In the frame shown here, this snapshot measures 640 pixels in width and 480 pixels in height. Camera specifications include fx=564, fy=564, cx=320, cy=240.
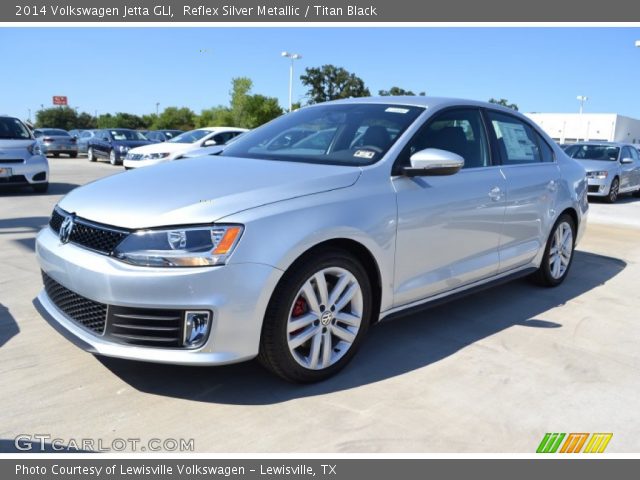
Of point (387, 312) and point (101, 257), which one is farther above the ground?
point (101, 257)

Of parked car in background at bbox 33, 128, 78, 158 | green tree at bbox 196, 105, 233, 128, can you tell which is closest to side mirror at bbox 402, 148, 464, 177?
parked car in background at bbox 33, 128, 78, 158

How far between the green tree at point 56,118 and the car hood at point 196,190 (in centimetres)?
8060

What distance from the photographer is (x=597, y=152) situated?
1478cm

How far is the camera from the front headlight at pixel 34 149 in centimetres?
1036

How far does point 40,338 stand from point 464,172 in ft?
10.1

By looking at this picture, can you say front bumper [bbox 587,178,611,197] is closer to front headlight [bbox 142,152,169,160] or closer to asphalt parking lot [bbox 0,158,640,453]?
asphalt parking lot [bbox 0,158,640,453]

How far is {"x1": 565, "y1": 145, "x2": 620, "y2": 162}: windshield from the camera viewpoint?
14515mm

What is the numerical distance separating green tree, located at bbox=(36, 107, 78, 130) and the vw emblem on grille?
265 feet

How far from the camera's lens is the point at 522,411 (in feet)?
9.78
